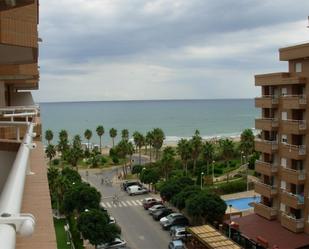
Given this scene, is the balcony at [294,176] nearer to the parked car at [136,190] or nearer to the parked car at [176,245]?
the parked car at [176,245]

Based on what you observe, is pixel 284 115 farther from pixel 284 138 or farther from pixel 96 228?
pixel 96 228

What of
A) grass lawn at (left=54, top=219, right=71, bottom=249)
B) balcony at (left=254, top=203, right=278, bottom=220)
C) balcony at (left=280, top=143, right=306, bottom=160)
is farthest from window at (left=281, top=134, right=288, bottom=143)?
grass lawn at (left=54, top=219, right=71, bottom=249)

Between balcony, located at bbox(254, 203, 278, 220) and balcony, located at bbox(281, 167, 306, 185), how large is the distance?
8.72ft

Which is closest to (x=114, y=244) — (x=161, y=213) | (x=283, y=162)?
(x=161, y=213)

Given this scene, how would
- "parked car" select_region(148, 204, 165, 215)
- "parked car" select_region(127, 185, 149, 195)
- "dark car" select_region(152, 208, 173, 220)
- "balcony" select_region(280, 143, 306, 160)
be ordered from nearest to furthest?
1. "balcony" select_region(280, 143, 306, 160)
2. "dark car" select_region(152, 208, 173, 220)
3. "parked car" select_region(148, 204, 165, 215)
4. "parked car" select_region(127, 185, 149, 195)

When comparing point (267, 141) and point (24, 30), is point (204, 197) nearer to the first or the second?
point (267, 141)

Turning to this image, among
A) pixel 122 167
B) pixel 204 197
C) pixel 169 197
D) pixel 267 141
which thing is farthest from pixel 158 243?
pixel 122 167

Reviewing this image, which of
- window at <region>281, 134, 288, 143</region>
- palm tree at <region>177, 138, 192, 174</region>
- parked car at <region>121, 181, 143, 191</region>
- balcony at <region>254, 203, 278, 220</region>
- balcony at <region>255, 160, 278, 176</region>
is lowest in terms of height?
parked car at <region>121, 181, 143, 191</region>

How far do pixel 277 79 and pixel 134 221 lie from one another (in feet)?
59.0

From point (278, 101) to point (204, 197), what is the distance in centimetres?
946

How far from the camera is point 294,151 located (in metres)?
27.0

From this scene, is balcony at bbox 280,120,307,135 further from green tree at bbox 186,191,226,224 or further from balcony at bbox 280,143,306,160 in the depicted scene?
green tree at bbox 186,191,226,224

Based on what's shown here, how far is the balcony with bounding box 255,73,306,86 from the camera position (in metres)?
26.8

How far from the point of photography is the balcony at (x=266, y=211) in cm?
2938
